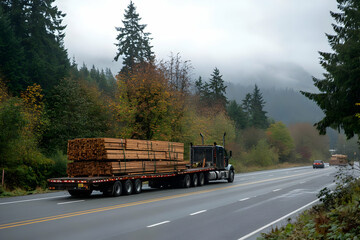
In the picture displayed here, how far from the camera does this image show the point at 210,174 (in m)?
28.2

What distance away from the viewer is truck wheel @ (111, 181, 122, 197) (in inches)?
740

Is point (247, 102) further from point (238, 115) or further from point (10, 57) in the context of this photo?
point (10, 57)

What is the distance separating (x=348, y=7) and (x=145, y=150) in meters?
14.4

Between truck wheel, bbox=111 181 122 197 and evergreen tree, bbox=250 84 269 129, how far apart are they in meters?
91.5

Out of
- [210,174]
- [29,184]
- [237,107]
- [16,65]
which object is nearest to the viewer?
[29,184]

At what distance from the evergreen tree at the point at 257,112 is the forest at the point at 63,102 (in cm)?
3591

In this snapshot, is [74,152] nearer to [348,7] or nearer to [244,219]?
[244,219]

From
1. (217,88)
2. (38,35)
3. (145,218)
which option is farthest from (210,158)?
(217,88)

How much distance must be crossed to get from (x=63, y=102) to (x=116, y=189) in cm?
2380

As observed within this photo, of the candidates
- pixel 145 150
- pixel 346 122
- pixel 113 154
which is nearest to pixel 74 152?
pixel 113 154

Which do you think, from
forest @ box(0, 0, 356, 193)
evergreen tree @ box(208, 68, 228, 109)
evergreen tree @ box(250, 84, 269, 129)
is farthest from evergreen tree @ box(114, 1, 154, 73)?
evergreen tree @ box(250, 84, 269, 129)

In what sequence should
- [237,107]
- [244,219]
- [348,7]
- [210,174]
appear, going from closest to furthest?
[244,219] < [348,7] < [210,174] < [237,107]

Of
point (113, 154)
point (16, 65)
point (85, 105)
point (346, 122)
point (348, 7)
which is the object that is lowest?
point (113, 154)

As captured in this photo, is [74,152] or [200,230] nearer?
[200,230]
